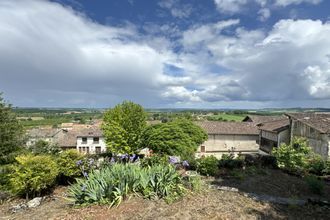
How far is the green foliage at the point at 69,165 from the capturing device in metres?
10.2

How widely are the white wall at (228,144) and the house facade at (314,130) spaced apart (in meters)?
10.7

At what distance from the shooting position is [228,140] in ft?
134

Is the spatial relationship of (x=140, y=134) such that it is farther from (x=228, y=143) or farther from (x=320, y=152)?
(x=320, y=152)

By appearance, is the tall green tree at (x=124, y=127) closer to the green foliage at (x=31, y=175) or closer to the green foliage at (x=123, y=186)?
the green foliage at (x=31, y=175)

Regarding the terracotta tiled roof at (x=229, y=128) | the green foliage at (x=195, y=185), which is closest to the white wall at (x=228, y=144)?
the terracotta tiled roof at (x=229, y=128)

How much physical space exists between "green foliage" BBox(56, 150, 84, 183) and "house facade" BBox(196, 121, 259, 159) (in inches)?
1200

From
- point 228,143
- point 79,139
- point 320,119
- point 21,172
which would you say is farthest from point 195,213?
point 79,139

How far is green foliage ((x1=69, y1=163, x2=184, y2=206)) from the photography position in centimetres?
599

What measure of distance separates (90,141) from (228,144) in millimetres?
27508

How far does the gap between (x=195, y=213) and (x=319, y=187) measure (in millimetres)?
5850

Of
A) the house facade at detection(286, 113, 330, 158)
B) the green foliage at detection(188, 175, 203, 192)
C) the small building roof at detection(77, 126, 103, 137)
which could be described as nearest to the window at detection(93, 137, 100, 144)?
the small building roof at detection(77, 126, 103, 137)

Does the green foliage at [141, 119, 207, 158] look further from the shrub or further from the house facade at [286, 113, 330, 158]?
the house facade at [286, 113, 330, 158]

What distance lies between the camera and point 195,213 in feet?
17.5

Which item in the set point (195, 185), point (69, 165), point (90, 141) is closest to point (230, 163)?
point (195, 185)
